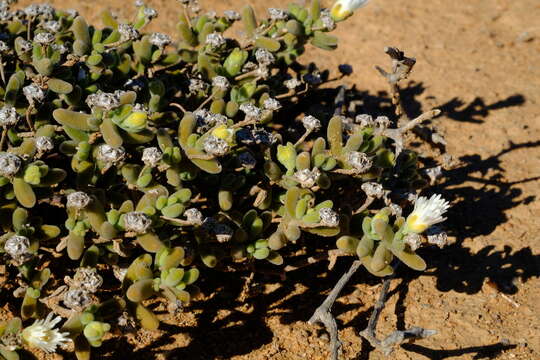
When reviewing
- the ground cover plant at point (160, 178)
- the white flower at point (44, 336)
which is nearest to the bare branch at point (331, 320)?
the ground cover plant at point (160, 178)

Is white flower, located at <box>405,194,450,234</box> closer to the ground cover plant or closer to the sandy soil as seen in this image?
the ground cover plant

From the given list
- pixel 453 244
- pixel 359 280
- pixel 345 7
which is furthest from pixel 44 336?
pixel 453 244

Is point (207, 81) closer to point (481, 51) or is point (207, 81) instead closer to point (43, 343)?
point (43, 343)

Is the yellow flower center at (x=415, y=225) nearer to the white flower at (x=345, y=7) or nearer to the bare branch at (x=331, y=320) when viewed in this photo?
the bare branch at (x=331, y=320)

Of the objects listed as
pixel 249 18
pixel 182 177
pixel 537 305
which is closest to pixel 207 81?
pixel 249 18

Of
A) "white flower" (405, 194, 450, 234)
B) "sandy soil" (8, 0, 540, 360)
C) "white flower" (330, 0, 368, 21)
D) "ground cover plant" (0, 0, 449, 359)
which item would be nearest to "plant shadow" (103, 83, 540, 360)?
"sandy soil" (8, 0, 540, 360)

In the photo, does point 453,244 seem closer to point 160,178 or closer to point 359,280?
point 359,280
